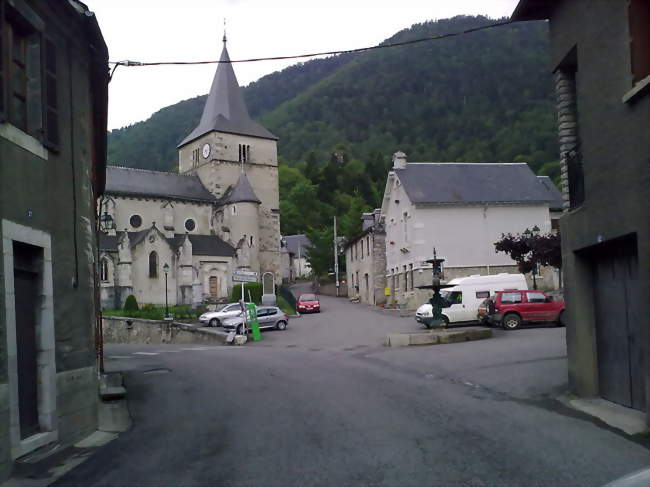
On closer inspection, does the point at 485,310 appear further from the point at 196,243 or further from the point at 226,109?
the point at 226,109

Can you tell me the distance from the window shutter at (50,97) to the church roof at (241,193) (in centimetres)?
6330

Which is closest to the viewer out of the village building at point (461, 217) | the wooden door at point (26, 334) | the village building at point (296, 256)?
the wooden door at point (26, 334)

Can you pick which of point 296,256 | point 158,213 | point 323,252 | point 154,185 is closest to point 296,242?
point 296,256

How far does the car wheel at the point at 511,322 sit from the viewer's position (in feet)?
87.5

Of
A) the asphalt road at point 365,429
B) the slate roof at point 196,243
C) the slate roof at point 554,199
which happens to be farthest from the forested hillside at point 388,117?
the asphalt road at point 365,429

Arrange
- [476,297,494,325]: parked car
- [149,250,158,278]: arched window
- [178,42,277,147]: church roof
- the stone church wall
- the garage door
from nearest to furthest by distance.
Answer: the garage door → [476,297,494,325]: parked car → [149,250,158,278]: arched window → the stone church wall → [178,42,277,147]: church roof

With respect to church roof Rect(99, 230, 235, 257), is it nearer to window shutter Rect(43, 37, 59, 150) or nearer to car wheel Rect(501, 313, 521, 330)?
car wheel Rect(501, 313, 521, 330)

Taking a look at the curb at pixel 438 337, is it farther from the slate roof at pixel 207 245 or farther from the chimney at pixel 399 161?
the slate roof at pixel 207 245

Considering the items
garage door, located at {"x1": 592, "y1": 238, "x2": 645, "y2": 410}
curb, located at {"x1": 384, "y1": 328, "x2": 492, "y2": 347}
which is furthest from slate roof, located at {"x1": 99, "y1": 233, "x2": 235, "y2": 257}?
garage door, located at {"x1": 592, "y1": 238, "x2": 645, "y2": 410}

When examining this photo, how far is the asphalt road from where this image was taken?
23.0 feet

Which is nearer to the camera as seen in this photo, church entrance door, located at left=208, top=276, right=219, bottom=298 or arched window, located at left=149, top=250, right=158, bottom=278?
arched window, located at left=149, top=250, right=158, bottom=278

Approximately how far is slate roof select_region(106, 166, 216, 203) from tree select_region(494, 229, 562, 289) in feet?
143

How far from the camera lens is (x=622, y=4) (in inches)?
373

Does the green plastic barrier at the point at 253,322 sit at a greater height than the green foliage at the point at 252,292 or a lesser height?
lesser
